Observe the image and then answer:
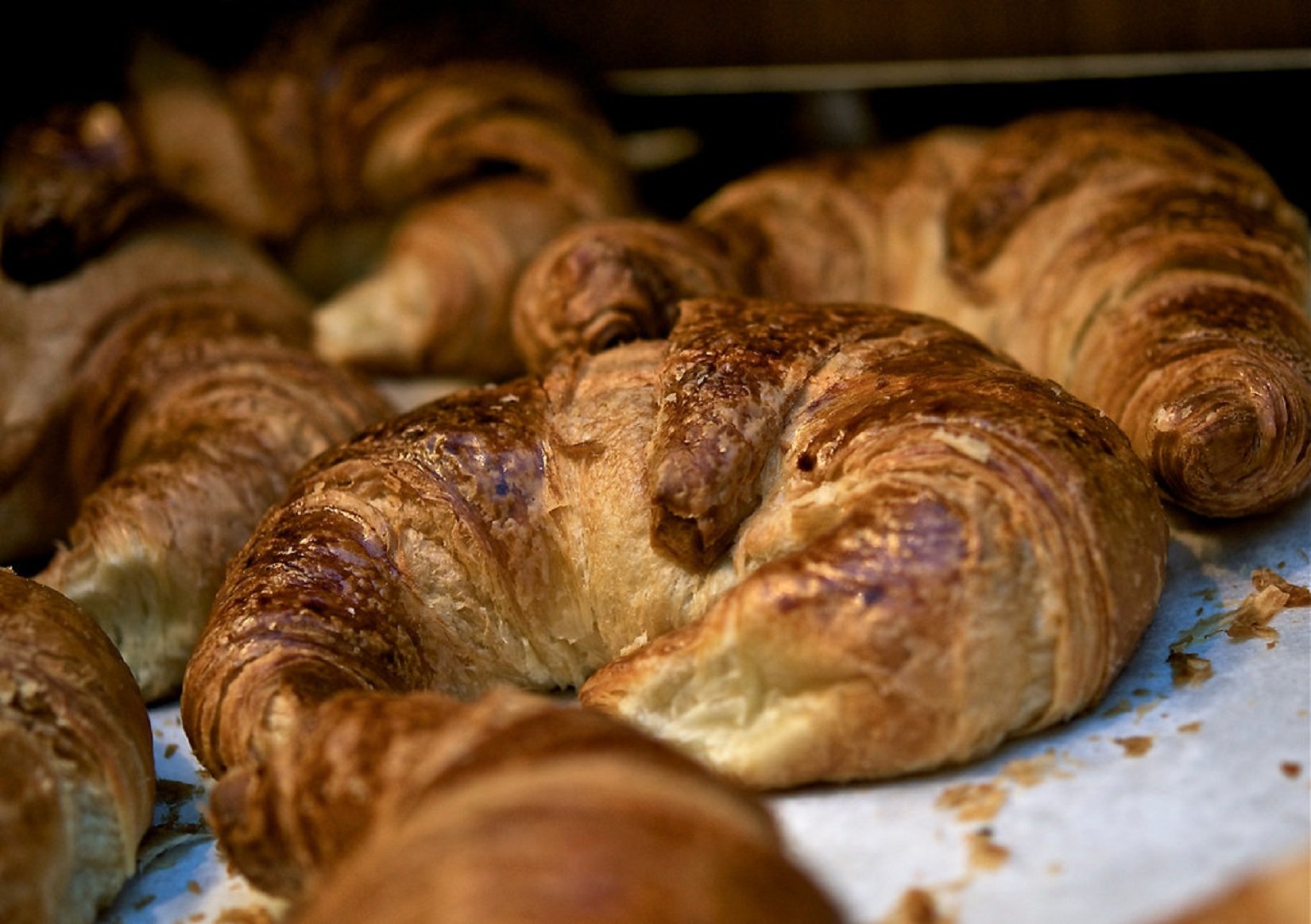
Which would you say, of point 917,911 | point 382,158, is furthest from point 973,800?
point 382,158

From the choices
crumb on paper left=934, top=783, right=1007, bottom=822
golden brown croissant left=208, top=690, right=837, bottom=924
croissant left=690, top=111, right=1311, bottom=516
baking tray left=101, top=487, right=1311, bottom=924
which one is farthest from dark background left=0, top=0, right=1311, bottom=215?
golden brown croissant left=208, top=690, right=837, bottom=924

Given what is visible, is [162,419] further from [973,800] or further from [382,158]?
[973,800]

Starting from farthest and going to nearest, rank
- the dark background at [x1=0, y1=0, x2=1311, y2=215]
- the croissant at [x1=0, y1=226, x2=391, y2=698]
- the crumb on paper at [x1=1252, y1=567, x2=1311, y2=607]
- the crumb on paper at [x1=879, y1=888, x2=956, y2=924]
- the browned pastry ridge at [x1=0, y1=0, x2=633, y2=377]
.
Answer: the browned pastry ridge at [x1=0, y1=0, x2=633, y2=377] → the dark background at [x1=0, y1=0, x2=1311, y2=215] → the croissant at [x1=0, y1=226, x2=391, y2=698] → the crumb on paper at [x1=1252, y1=567, x2=1311, y2=607] → the crumb on paper at [x1=879, y1=888, x2=956, y2=924]

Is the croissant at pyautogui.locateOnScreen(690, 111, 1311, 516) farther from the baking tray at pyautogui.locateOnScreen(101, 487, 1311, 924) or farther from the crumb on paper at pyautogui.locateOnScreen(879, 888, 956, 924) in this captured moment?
the crumb on paper at pyautogui.locateOnScreen(879, 888, 956, 924)

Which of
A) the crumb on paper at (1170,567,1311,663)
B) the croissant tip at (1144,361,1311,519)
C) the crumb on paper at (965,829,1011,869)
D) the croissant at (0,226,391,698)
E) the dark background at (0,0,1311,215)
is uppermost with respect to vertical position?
the dark background at (0,0,1311,215)

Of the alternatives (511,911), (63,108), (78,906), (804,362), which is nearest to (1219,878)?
(511,911)

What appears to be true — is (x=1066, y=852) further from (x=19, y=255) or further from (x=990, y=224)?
(x=19, y=255)
